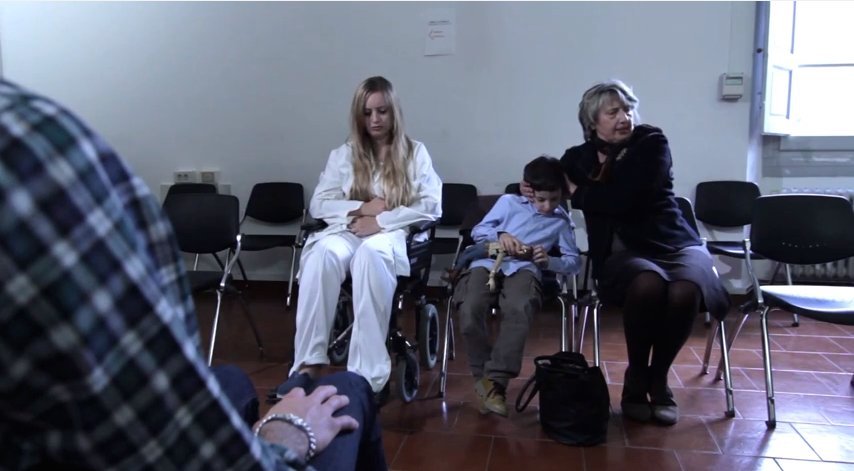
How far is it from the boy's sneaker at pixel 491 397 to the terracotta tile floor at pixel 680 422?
41 millimetres

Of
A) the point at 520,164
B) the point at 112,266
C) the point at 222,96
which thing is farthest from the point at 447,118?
the point at 112,266

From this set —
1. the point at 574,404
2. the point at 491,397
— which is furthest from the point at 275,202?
the point at 574,404

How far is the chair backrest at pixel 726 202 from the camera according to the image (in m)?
3.78

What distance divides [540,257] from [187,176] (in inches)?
131

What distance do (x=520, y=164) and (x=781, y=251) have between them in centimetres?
195

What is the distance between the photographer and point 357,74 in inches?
171

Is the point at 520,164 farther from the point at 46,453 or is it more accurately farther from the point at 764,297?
the point at 46,453

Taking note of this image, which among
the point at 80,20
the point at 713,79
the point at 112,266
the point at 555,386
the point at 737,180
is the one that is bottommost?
the point at 555,386

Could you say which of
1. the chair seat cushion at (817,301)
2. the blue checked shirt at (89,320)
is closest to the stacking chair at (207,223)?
the chair seat cushion at (817,301)

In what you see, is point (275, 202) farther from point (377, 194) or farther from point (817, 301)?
point (817, 301)

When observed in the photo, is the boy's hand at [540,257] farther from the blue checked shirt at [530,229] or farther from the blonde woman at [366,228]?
the blonde woman at [366,228]

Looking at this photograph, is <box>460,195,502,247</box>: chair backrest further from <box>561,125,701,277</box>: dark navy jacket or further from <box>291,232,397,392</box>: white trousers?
<box>291,232,397,392</box>: white trousers

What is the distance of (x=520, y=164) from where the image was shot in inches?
165

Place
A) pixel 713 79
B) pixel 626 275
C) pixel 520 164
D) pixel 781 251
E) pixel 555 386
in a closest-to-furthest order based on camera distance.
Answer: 1. pixel 555 386
2. pixel 626 275
3. pixel 781 251
4. pixel 713 79
5. pixel 520 164
